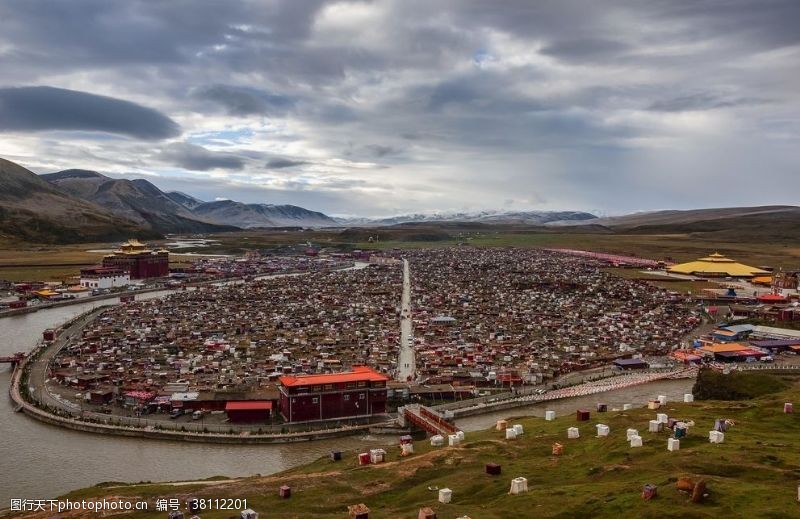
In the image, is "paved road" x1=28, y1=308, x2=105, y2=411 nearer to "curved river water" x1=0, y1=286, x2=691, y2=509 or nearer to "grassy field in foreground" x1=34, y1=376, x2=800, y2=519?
"curved river water" x1=0, y1=286, x2=691, y2=509

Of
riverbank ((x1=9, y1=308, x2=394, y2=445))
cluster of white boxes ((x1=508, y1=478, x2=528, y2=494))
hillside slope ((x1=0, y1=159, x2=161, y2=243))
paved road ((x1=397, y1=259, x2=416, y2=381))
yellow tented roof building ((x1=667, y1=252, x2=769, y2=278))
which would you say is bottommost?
riverbank ((x1=9, y1=308, x2=394, y2=445))

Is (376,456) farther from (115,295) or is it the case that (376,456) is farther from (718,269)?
(718,269)

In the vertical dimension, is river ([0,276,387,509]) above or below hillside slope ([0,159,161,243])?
below

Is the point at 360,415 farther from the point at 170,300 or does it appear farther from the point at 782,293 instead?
the point at 782,293

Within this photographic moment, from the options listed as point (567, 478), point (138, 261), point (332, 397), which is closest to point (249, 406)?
point (332, 397)

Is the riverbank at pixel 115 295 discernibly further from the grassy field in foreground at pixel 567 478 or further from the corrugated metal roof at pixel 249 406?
the grassy field in foreground at pixel 567 478

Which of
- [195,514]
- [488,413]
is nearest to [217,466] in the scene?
[195,514]

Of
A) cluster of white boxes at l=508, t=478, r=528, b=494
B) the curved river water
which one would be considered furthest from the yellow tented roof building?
cluster of white boxes at l=508, t=478, r=528, b=494
